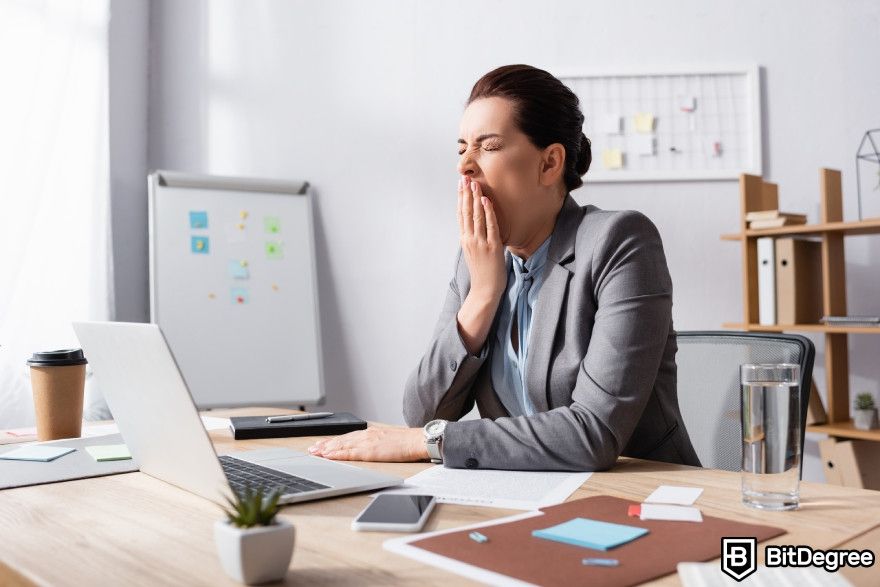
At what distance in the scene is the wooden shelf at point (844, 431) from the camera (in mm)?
2395

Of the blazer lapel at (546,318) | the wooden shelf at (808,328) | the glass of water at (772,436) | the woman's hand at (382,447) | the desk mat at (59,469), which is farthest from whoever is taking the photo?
the wooden shelf at (808,328)

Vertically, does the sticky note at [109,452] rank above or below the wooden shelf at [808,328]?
below

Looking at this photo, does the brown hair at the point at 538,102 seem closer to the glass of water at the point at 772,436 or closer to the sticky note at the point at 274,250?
the glass of water at the point at 772,436

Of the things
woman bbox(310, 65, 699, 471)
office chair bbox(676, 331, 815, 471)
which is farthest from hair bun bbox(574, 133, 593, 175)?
office chair bbox(676, 331, 815, 471)

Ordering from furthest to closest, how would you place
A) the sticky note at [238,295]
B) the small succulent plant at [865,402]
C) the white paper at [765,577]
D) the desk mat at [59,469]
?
the sticky note at [238,295], the small succulent plant at [865,402], the desk mat at [59,469], the white paper at [765,577]

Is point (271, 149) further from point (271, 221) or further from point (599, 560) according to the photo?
point (599, 560)

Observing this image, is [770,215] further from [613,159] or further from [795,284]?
[613,159]

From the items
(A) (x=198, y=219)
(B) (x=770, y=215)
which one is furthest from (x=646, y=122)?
(A) (x=198, y=219)

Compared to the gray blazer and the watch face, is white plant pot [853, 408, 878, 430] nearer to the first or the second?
the gray blazer

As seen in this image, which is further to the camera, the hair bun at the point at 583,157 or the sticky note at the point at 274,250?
the sticky note at the point at 274,250

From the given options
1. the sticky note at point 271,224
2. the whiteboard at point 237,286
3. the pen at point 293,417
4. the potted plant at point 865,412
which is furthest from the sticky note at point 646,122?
the pen at point 293,417

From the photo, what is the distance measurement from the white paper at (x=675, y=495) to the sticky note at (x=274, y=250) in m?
2.27

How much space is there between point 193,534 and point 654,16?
2.69m

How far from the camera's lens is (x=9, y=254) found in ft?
8.43
